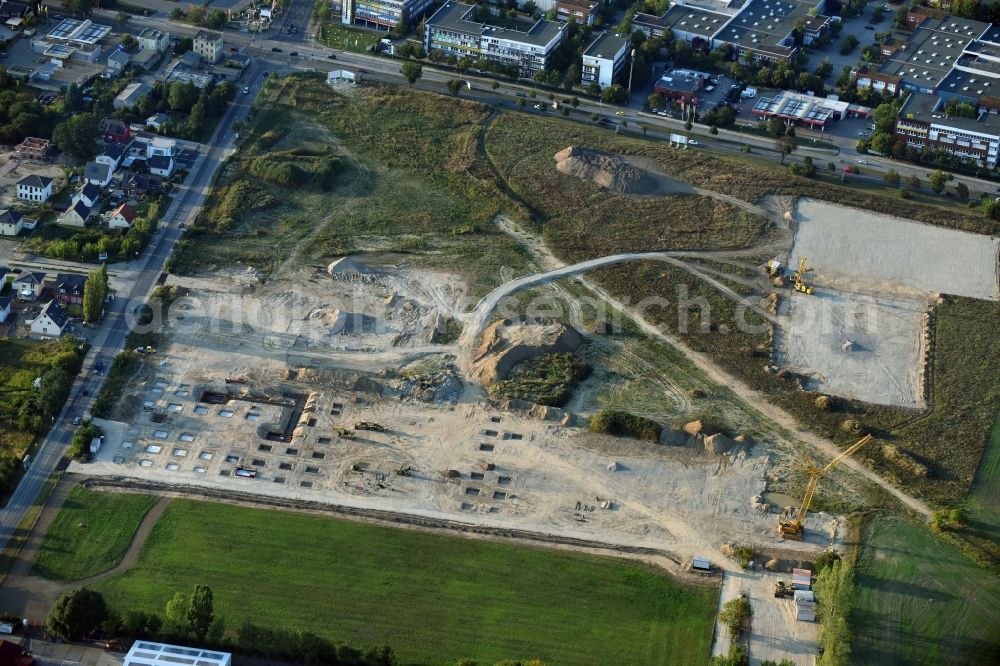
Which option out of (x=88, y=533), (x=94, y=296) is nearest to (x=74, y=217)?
(x=94, y=296)

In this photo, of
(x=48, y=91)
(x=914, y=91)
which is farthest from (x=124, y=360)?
(x=914, y=91)

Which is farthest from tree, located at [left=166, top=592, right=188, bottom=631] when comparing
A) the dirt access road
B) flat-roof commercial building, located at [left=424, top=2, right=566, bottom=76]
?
flat-roof commercial building, located at [left=424, top=2, right=566, bottom=76]

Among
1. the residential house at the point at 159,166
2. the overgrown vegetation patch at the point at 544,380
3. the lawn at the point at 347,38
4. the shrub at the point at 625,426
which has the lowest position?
the shrub at the point at 625,426

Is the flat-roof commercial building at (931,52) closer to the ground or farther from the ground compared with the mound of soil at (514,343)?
farther from the ground

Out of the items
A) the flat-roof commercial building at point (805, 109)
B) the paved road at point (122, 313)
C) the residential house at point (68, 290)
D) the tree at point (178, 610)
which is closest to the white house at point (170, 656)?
the tree at point (178, 610)

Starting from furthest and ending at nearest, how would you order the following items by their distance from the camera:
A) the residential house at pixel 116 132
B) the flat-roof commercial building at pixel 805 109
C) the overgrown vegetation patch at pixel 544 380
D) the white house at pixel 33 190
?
the flat-roof commercial building at pixel 805 109, the residential house at pixel 116 132, the white house at pixel 33 190, the overgrown vegetation patch at pixel 544 380

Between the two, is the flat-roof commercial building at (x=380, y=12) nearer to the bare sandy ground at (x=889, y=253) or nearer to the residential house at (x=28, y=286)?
the bare sandy ground at (x=889, y=253)
